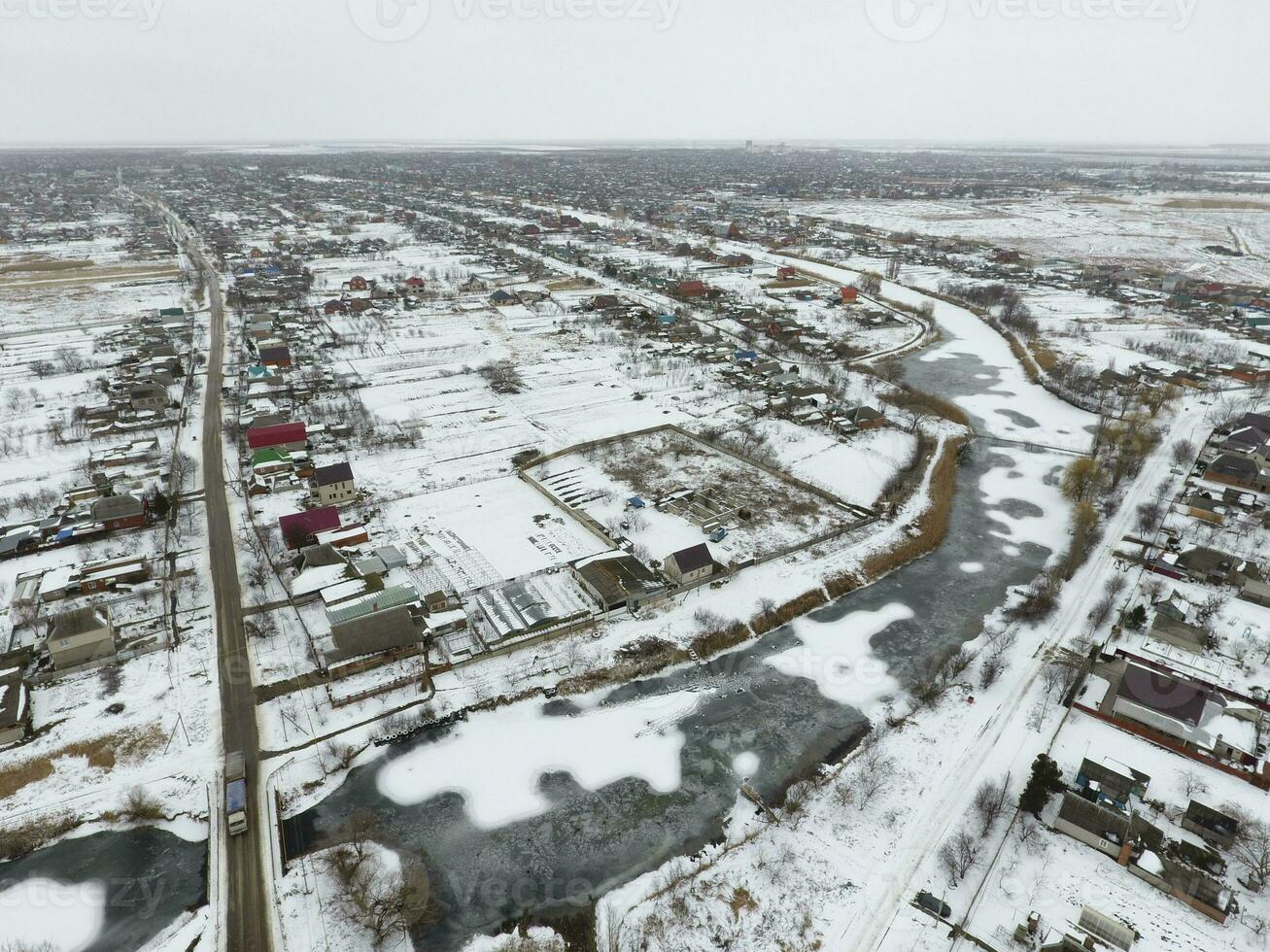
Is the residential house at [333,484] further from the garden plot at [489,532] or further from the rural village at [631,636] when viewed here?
the garden plot at [489,532]

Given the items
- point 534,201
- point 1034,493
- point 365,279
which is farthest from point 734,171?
point 1034,493

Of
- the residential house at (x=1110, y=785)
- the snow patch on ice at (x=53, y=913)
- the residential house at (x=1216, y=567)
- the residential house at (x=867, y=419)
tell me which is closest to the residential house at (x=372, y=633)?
the snow patch on ice at (x=53, y=913)

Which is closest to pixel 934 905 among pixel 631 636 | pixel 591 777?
pixel 591 777

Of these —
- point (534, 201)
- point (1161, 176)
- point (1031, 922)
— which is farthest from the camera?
point (1161, 176)

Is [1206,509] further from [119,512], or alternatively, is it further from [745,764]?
[119,512]

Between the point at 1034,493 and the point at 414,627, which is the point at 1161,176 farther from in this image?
the point at 414,627

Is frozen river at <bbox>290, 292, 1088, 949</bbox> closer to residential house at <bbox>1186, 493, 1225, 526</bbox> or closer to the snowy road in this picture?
the snowy road
